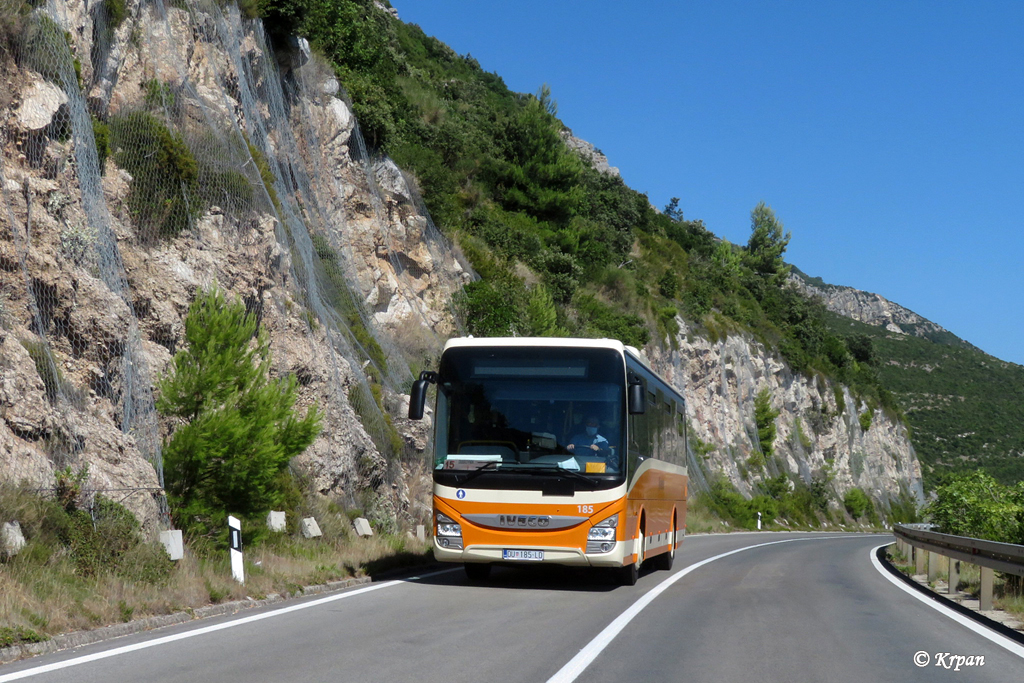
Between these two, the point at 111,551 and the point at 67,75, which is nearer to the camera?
the point at 111,551

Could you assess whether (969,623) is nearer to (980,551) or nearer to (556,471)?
(980,551)

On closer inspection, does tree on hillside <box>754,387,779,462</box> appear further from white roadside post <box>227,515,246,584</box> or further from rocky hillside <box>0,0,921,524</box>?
white roadside post <box>227,515,246,584</box>

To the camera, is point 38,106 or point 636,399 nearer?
point 636,399

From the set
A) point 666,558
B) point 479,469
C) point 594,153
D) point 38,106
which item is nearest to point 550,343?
point 479,469

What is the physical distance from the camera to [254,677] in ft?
22.1

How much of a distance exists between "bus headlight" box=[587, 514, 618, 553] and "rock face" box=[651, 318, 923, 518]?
37087 millimetres

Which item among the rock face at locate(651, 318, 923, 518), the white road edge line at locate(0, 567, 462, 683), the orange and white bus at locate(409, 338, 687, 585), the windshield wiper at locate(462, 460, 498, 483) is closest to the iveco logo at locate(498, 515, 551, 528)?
the orange and white bus at locate(409, 338, 687, 585)

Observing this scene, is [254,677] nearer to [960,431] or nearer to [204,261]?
[204,261]

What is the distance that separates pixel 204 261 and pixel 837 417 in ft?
221

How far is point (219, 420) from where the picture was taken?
12.6m

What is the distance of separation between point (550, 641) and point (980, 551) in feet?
23.2

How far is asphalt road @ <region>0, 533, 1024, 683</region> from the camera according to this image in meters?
7.14

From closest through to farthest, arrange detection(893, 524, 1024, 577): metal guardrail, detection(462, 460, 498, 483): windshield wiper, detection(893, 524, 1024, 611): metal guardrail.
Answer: detection(893, 524, 1024, 577): metal guardrail
detection(893, 524, 1024, 611): metal guardrail
detection(462, 460, 498, 483): windshield wiper

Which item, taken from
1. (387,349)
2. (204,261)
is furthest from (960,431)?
(204,261)
